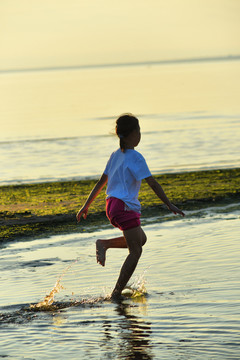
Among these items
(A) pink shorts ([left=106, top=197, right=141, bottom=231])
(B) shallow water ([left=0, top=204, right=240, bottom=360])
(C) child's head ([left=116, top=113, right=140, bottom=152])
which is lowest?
(B) shallow water ([left=0, top=204, right=240, bottom=360])

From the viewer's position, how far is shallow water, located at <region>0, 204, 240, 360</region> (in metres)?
4.57

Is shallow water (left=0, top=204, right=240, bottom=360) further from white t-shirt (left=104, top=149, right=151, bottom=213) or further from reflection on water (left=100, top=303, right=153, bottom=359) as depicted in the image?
white t-shirt (left=104, top=149, right=151, bottom=213)

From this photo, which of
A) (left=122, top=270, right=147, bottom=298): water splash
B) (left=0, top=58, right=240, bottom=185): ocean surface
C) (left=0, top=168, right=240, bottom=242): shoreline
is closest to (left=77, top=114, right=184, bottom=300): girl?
(left=122, top=270, right=147, bottom=298): water splash

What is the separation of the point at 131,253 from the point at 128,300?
0.43 meters

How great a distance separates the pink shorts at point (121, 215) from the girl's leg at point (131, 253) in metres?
0.06

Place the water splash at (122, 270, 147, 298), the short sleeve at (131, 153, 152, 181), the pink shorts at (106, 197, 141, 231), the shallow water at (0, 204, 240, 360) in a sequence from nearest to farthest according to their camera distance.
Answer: the shallow water at (0, 204, 240, 360)
the short sleeve at (131, 153, 152, 181)
the pink shorts at (106, 197, 141, 231)
the water splash at (122, 270, 147, 298)

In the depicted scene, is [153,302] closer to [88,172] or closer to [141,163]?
[141,163]

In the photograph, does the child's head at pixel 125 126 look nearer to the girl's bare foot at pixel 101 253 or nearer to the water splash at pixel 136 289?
the girl's bare foot at pixel 101 253

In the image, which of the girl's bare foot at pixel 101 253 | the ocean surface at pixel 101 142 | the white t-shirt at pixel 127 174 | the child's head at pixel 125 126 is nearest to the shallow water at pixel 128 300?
the girl's bare foot at pixel 101 253

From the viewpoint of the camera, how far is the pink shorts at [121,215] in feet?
18.3

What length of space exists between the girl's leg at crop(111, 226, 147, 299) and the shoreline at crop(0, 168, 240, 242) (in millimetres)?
2934

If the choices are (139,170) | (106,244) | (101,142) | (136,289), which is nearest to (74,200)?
(136,289)

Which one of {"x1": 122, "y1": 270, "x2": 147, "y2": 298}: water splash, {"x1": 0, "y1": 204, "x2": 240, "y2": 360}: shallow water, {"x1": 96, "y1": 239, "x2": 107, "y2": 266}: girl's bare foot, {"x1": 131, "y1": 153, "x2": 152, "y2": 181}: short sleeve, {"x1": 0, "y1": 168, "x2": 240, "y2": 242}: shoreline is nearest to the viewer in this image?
{"x1": 0, "y1": 204, "x2": 240, "y2": 360}: shallow water

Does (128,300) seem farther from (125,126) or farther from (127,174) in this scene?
(125,126)
